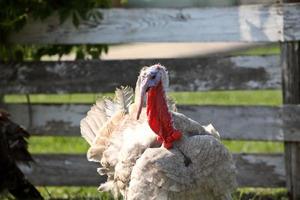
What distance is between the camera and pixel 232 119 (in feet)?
23.9

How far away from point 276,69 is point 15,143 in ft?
6.93

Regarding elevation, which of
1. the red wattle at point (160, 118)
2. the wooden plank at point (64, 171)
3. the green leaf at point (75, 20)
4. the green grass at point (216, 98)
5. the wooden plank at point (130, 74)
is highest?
the green leaf at point (75, 20)

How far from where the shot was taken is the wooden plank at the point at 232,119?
7117mm

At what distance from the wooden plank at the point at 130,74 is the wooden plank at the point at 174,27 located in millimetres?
185

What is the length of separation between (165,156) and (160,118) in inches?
10.5

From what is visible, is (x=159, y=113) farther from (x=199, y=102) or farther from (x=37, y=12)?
(x=199, y=102)

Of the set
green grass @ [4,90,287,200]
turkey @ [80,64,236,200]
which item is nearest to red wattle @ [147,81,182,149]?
turkey @ [80,64,236,200]

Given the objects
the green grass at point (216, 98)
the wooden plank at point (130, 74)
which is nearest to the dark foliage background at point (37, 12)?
the wooden plank at point (130, 74)

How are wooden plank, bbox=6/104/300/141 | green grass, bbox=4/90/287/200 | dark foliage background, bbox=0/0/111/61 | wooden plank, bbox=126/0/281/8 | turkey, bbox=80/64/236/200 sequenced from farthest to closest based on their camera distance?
wooden plank, bbox=126/0/281/8 → green grass, bbox=4/90/287/200 → dark foliage background, bbox=0/0/111/61 → wooden plank, bbox=6/104/300/141 → turkey, bbox=80/64/236/200

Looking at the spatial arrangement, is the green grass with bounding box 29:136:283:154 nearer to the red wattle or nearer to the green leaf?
the green leaf

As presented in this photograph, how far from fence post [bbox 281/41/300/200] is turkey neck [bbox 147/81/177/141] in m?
→ 1.92

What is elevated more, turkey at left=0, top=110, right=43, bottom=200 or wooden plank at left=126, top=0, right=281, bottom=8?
wooden plank at left=126, top=0, right=281, bottom=8

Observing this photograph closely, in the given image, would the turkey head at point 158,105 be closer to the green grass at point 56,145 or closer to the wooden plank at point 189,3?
the wooden plank at point 189,3

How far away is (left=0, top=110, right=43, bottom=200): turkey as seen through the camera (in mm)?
7203
